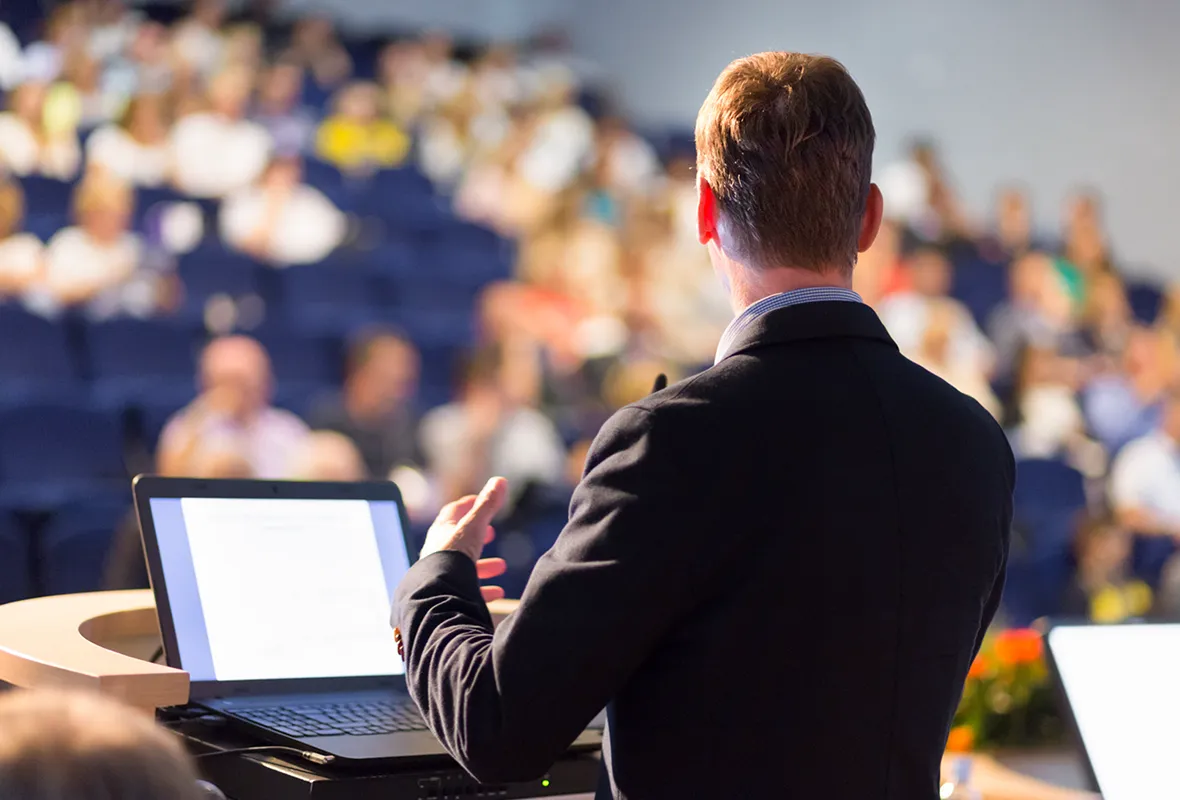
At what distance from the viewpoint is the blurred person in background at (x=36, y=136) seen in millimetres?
5797

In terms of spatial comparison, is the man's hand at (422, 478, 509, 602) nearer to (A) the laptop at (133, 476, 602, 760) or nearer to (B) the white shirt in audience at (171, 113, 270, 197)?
(A) the laptop at (133, 476, 602, 760)

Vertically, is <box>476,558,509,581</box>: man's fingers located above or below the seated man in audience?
below

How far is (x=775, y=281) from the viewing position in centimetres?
97

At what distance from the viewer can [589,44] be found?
1004 centimetres

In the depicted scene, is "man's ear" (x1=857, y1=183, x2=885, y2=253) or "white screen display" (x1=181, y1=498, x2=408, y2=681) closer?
"man's ear" (x1=857, y1=183, x2=885, y2=253)

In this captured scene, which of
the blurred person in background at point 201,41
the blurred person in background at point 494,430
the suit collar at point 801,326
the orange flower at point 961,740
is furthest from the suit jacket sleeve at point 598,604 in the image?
the blurred person in background at point 201,41

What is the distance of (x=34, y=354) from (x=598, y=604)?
4287 millimetres

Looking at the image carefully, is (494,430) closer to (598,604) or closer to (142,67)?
(142,67)

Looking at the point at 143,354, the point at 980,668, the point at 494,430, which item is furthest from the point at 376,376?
the point at 980,668

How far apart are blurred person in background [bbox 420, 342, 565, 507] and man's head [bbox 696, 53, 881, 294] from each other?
3.84 meters

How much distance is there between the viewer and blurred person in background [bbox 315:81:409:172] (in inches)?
282

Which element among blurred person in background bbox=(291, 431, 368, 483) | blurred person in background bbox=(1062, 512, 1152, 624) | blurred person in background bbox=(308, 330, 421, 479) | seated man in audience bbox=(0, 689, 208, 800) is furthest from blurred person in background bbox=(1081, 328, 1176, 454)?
seated man in audience bbox=(0, 689, 208, 800)

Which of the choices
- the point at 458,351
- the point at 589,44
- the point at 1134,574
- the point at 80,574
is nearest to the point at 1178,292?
the point at 1134,574

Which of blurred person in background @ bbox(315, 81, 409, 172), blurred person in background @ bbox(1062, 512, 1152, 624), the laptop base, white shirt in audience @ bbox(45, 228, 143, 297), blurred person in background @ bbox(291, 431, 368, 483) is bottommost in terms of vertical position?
blurred person in background @ bbox(1062, 512, 1152, 624)
